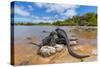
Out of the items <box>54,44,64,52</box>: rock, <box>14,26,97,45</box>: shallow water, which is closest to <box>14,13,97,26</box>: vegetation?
<box>14,26,97,45</box>: shallow water

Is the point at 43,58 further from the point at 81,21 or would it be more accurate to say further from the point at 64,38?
the point at 81,21

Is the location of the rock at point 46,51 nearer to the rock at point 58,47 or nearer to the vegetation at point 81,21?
the rock at point 58,47

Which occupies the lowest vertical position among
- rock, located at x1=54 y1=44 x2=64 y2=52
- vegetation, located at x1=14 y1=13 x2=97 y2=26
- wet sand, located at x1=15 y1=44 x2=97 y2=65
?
wet sand, located at x1=15 y1=44 x2=97 y2=65

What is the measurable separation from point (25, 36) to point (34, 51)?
153 mm

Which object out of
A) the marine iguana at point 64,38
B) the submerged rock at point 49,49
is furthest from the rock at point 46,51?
the marine iguana at point 64,38

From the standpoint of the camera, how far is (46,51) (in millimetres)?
1774

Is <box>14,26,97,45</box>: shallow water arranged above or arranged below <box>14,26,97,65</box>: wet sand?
above

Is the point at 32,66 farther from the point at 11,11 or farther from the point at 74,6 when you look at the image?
the point at 74,6

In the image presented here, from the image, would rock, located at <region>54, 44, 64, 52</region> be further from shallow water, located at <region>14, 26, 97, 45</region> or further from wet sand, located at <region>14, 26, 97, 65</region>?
shallow water, located at <region>14, 26, 97, 45</region>

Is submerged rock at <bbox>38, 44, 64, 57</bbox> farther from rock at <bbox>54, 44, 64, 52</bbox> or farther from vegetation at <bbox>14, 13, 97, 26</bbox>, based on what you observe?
vegetation at <bbox>14, 13, 97, 26</bbox>

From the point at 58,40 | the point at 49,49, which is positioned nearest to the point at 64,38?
the point at 58,40

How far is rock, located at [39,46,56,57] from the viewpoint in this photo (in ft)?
5.78

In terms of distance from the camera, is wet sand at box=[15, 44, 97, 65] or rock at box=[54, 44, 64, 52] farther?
rock at box=[54, 44, 64, 52]
